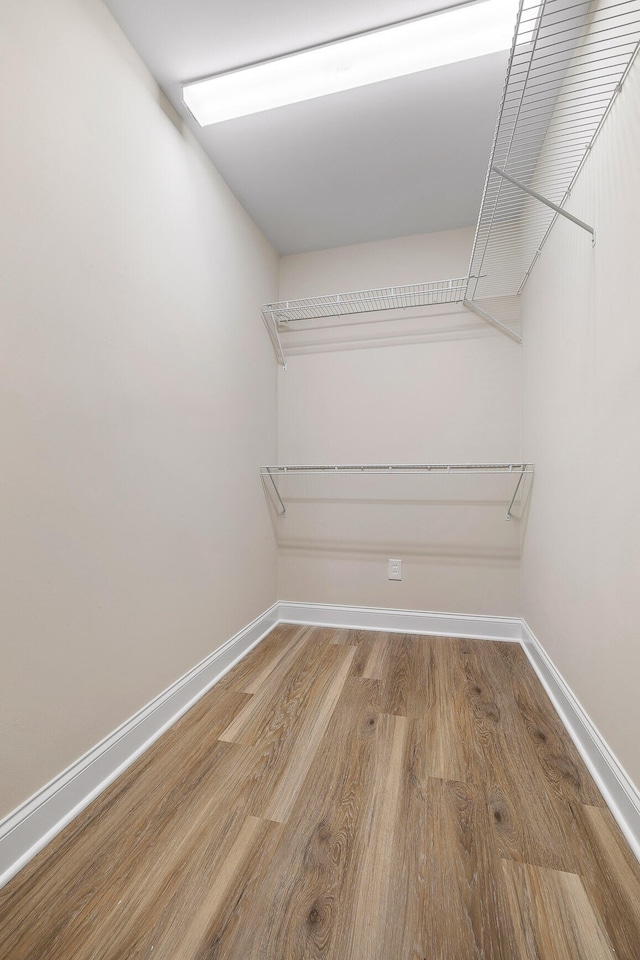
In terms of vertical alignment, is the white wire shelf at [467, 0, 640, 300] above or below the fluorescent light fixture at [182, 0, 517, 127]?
below

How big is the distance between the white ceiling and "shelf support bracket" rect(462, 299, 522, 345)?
416 millimetres

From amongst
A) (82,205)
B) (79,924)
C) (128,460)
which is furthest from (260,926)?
(82,205)

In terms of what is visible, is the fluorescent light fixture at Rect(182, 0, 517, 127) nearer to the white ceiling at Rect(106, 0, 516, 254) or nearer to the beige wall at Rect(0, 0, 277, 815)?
the white ceiling at Rect(106, 0, 516, 254)

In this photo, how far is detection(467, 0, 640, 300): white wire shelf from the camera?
100 centimetres

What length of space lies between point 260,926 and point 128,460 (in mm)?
1133

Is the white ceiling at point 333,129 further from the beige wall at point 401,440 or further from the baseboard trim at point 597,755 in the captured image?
the baseboard trim at point 597,755

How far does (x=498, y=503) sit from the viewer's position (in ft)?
7.15

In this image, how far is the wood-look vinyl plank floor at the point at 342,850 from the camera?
764mm

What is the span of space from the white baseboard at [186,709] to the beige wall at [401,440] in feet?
0.31

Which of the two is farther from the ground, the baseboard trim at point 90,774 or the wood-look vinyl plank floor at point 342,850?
the baseboard trim at point 90,774

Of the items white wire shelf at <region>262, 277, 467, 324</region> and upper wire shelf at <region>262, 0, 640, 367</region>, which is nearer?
upper wire shelf at <region>262, 0, 640, 367</region>

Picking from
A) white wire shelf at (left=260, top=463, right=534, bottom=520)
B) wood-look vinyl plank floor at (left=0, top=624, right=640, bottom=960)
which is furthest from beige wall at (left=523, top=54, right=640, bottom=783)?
white wire shelf at (left=260, top=463, right=534, bottom=520)

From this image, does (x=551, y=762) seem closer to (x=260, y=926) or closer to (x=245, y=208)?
(x=260, y=926)

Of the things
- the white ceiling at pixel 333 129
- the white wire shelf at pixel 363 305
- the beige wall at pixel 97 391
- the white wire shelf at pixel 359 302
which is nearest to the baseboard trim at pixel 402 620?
the beige wall at pixel 97 391
